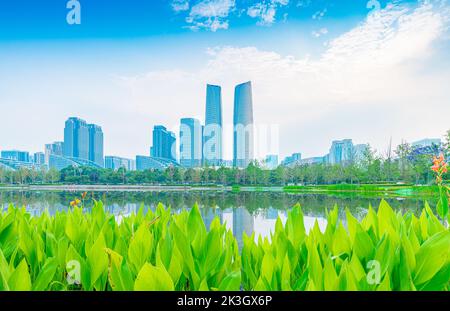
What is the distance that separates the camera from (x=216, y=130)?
68.4 inches

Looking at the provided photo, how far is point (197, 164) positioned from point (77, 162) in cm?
82

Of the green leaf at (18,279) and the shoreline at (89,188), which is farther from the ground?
the shoreline at (89,188)

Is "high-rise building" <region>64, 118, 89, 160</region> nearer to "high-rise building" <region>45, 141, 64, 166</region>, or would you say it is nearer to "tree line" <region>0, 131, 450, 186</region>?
"high-rise building" <region>45, 141, 64, 166</region>

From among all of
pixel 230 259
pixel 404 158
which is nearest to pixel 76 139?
pixel 230 259

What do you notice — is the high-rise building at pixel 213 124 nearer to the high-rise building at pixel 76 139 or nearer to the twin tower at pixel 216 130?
the twin tower at pixel 216 130

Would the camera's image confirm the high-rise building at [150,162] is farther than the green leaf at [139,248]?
Yes

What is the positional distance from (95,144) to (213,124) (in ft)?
2.41

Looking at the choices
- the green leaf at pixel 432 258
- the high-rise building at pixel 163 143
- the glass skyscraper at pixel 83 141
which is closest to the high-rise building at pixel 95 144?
the glass skyscraper at pixel 83 141

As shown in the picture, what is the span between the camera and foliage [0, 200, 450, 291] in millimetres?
688

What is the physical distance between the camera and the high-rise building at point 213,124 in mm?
1712

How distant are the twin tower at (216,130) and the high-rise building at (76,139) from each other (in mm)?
590
